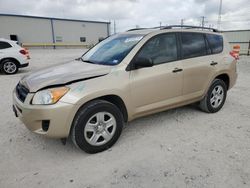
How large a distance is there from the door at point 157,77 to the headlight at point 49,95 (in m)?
1.00

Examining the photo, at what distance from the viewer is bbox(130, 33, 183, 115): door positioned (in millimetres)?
3041

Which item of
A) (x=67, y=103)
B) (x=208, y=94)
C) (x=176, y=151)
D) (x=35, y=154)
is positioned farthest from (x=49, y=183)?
(x=208, y=94)

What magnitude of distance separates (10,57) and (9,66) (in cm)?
41

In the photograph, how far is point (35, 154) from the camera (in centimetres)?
286

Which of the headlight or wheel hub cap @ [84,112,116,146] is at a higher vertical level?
the headlight

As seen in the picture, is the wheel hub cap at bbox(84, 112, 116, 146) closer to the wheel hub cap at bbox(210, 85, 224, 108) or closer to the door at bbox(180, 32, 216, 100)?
the door at bbox(180, 32, 216, 100)

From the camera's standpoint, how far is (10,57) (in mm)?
8969

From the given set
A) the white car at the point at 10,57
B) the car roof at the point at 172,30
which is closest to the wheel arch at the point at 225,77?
the car roof at the point at 172,30

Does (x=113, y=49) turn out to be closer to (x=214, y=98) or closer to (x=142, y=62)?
(x=142, y=62)

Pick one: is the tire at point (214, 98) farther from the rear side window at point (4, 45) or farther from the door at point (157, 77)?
the rear side window at point (4, 45)

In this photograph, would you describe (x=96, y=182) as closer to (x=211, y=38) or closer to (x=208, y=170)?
(x=208, y=170)

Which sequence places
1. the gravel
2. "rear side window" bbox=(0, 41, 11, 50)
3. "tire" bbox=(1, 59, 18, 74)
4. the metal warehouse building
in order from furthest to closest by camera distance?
the metal warehouse building < "tire" bbox=(1, 59, 18, 74) < "rear side window" bbox=(0, 41, 11, 50) < the gravel

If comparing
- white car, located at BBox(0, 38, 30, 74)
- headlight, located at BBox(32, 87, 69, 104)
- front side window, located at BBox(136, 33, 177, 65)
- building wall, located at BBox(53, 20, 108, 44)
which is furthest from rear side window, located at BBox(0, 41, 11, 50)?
building wall, located at BBox(53, 20, 108, 44)

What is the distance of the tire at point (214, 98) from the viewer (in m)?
4.13
